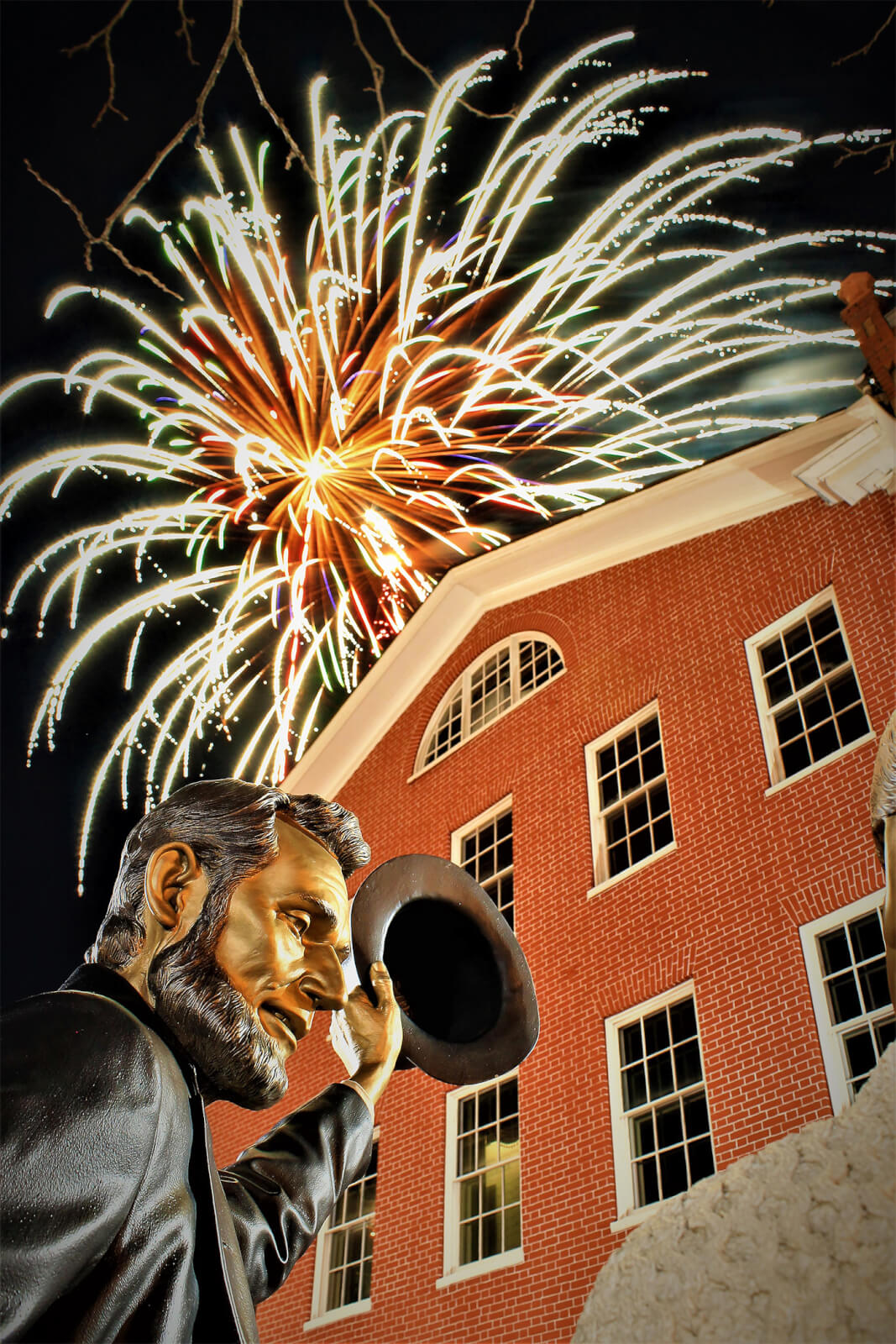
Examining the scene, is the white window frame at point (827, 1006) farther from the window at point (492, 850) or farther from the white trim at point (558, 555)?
the white trim at point (558, 555)

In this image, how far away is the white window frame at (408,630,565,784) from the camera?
13.8m

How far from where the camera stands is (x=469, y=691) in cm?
1525

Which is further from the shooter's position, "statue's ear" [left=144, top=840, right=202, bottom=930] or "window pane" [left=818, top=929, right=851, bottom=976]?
"window pane" [left=818, top=929, right=851, bottom=976]

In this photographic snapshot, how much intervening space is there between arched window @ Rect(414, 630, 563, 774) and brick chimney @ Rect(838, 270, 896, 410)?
5662 mm

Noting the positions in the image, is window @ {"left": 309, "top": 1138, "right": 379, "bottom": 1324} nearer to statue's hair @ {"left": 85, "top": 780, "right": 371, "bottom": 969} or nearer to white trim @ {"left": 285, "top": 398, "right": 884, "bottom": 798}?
white trim @ {"left": 285, "top": 398, "right": 884, "bottom": 798}

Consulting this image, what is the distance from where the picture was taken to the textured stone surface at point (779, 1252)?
4641mm

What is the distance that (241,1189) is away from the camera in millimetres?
2389

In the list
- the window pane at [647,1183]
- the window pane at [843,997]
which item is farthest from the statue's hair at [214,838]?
the window pane at [647,1183]

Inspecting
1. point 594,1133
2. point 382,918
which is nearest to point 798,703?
point 594,1133

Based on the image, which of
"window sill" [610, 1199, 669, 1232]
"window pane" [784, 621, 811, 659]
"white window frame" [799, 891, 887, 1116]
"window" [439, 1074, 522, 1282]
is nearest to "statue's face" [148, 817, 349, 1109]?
"white window frame" [799, 891, 887, 1116]

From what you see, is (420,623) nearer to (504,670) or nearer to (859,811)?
(504,670)

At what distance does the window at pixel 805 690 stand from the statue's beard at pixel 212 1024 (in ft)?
26.2

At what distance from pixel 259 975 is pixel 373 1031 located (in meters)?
0.41

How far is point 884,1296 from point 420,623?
12.0m
